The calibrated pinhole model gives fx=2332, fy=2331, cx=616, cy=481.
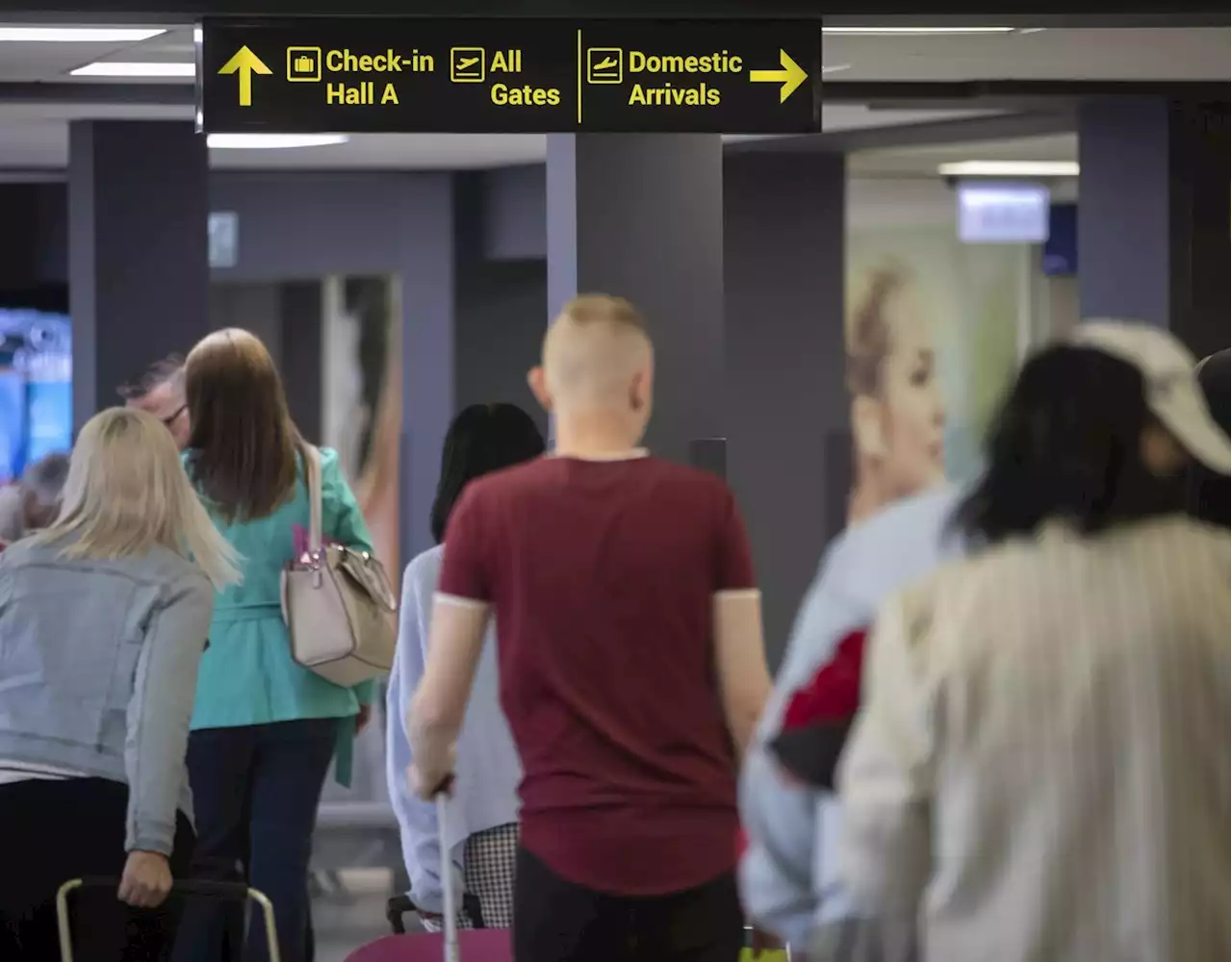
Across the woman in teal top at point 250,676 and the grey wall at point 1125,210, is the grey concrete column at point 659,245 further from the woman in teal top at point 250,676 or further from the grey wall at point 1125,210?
the grey wall at point 1125,210

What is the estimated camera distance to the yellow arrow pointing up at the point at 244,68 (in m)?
5.39

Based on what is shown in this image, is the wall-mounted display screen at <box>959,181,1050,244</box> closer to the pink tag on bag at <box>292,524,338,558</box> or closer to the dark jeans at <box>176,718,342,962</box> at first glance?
the pink tag on bag at <box>292,524,338,558</box>

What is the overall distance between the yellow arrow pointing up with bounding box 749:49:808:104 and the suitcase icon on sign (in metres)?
1.05

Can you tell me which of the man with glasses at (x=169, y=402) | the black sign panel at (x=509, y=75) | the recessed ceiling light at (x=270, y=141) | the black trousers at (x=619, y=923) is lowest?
the black trousers at (x=619, y=923)

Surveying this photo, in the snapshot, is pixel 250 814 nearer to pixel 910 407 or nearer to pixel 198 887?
pixel 198 887

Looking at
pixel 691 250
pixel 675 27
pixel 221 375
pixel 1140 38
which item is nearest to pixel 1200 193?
pixel 1140 38

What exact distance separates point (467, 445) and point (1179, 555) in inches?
87.2

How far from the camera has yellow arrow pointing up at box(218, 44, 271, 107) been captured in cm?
539

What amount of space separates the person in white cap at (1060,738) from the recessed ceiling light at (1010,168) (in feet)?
33.5

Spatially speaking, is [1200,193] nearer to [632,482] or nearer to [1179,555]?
[632,482]

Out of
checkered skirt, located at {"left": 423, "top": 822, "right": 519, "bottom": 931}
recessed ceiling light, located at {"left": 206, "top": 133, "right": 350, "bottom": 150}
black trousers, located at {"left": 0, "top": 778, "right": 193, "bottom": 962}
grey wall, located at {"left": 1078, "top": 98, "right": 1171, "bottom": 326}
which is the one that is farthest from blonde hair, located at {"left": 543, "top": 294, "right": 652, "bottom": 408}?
recessed ceiling light, located at {"left": 206, "top": 133, "right": 350, "bottom": 150}

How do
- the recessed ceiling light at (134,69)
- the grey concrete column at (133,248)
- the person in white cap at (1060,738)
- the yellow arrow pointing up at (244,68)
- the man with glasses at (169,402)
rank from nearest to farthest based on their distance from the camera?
the person in white cap at (1060,738)
the yellow arrow pointing up at (244,68)
the man with glasses at (169,402)
the recessed ceiling light at (134,69)
the grey concrete column at (133,248)

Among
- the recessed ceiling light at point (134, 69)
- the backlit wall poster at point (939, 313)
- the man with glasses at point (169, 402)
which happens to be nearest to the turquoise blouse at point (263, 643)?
the man with glasses at point (169, 402)

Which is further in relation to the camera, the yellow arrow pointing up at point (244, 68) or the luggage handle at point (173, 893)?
the yellow arrow pointing up at point (244, 68)
